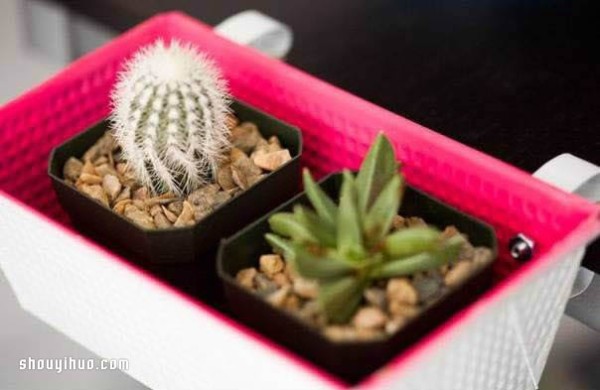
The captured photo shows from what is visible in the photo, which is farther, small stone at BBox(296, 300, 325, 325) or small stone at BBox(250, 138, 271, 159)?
small stone at BBox(250, 138, 271, 159)

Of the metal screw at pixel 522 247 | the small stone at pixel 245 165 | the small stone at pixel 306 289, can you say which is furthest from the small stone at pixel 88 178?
the metal screw at pixel 522 247

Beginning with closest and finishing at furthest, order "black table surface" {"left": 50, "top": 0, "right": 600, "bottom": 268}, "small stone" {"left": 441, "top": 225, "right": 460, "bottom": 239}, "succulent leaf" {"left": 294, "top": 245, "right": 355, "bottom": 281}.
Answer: "succulent leaf" {"left": 294, "top": 245, "right": 355, "bottom": 281} < "small stone" {"left": 441, "top": 225, "right": 460, "bottom": 239} < "black table surface" {"left": 50, "top": 0, "right": 600, "bottom": 268}

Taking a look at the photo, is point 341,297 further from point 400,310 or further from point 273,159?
point 273,159

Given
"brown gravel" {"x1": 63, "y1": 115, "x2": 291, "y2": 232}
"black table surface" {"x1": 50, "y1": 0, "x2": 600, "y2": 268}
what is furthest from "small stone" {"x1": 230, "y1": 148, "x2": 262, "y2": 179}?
"black table surface" {"x1": 50, "y1": 0, "x2": 600, "y2": 268}

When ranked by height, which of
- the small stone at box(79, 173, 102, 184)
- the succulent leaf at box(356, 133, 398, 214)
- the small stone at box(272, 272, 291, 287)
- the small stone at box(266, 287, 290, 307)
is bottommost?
the small stone at box(79, 173, 102, 184)

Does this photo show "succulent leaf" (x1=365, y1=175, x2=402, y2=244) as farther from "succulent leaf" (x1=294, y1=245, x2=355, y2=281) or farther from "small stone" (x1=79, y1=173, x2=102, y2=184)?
"small stone" (x1=79, y1=173, x2=102, y2=184)

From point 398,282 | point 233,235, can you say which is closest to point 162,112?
point 233,235

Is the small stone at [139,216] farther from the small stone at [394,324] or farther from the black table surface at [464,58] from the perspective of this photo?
the black table surface at [464,58]

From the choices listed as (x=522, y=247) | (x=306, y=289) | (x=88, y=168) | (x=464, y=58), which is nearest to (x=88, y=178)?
(x=88, y=168)
